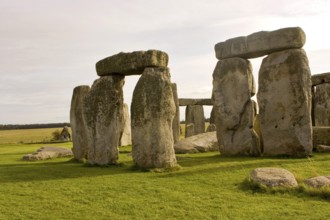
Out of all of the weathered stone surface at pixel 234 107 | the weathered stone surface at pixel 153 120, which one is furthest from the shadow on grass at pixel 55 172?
the weathered stone surface at pixel 234 107

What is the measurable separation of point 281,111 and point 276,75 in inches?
54.6

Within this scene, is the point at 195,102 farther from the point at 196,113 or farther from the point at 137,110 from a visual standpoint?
the point at 137,110

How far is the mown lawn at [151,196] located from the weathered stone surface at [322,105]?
1209 cm

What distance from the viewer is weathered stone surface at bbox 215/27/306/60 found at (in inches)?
559

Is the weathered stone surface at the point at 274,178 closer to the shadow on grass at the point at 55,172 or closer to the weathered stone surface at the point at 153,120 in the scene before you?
the weathered stone surface at the point at 153,120

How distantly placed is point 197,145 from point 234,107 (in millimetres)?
3055

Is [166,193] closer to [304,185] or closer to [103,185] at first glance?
[103,185]

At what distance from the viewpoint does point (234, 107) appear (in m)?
15.8

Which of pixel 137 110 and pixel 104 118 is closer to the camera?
pixel 137 110

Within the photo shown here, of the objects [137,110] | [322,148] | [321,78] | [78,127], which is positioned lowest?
[322,148]

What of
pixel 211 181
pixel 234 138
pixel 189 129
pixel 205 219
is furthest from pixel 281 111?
pixel 189 129

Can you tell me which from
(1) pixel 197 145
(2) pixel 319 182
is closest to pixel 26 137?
(1) pixel 197 145

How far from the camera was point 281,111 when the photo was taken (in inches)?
570

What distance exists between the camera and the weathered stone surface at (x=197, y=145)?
57.3 feet
